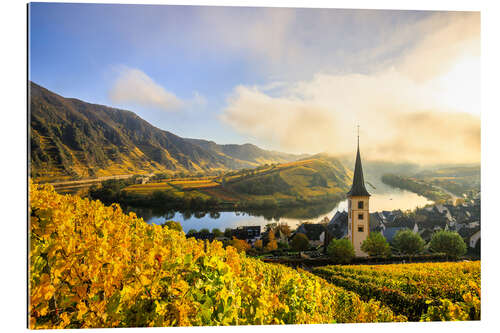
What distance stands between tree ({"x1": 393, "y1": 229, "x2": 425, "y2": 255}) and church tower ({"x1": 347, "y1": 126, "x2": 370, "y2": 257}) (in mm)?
409

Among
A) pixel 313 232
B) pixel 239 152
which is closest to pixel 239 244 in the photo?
pixel 313 232

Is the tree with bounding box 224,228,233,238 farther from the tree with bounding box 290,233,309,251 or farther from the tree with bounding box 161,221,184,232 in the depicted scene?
the tree with bounding box 290,233,309,251

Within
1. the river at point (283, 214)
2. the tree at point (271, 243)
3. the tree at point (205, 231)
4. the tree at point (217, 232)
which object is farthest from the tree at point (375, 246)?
the tree at point (205, 231)

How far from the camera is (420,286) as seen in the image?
388 centimetres

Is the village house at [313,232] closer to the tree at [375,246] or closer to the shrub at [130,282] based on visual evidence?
the tree at [375,246]

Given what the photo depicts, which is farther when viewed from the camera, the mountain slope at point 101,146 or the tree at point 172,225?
the tree at point 172,225

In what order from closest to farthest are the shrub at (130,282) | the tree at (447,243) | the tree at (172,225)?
the shrub at (130,282) → the tree at (172,225) → the tree at (447,243)

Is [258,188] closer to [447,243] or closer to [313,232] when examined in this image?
[313,232]

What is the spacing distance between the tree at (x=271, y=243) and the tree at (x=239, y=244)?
237 millimetres

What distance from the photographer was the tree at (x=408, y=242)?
13.1ft

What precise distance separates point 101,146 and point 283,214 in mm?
2315
